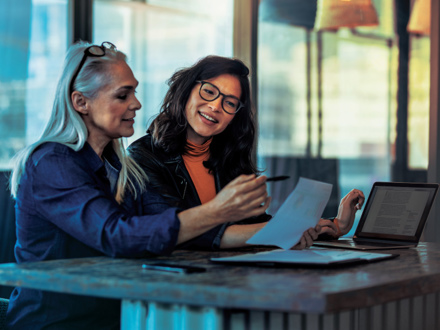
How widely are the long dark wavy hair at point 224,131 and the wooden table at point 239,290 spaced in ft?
2.94

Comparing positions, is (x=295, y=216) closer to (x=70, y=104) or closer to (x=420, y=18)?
(x=70, y=104)

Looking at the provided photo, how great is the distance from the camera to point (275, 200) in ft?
16.4

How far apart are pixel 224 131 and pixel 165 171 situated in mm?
465

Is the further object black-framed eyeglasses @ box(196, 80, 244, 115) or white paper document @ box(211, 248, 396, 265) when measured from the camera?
black-framed eyeglasses @ box(196, 80, 244, 115)

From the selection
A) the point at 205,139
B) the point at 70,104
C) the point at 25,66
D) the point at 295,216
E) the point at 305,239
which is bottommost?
the point at 305,239

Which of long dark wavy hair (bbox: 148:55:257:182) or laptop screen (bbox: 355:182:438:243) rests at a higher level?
long dark wavy hair (bbox: 148:55:257:182)

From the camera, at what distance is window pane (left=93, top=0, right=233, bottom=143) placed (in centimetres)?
424

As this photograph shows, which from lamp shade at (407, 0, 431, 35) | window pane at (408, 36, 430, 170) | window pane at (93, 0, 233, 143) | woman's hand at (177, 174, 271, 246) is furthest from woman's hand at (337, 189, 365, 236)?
lamp shade at (407, 0, 431, 35)

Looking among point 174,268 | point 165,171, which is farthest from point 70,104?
point 174,268

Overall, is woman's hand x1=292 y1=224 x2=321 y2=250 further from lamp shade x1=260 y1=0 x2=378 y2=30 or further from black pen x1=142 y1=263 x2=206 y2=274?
lamp shade x1=260 y1=0 x2=378 y2=30

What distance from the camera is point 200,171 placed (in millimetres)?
2627

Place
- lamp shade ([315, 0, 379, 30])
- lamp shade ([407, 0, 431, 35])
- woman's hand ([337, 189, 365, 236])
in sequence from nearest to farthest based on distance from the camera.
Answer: woman's hand ([337, 189, 365, 236]) → lamp shade ([315, 0, 379, 30]) → lamp shade ([407, 0, 431, 35])

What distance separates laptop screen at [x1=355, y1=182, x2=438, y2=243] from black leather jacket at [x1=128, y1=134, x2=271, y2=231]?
0.66 m

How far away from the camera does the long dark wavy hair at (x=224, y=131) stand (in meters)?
2.62
